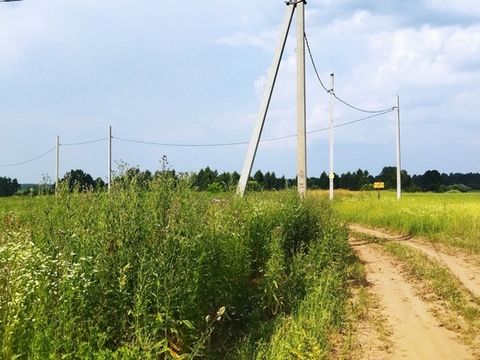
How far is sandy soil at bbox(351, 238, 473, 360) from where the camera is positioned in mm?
6844

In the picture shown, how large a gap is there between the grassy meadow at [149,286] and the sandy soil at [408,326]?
77 centimetres

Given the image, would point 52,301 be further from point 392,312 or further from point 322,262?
point 322,262

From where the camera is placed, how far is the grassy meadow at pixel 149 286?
4375mm

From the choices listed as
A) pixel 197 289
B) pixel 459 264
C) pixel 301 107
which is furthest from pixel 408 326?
pixel 301 107

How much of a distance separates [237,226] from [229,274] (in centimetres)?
163

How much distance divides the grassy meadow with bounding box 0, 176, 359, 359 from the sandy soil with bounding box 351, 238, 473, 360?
2.52 ft

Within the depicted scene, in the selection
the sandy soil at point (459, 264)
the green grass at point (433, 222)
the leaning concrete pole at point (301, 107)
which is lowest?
the sandy soil at point (459, 264)

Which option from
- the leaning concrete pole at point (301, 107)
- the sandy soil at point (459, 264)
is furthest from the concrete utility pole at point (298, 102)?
the sandy soil at point (459, 264)

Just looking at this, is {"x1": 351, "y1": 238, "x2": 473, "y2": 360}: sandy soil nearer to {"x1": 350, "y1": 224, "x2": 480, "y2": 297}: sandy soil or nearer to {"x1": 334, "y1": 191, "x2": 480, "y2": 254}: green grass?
{"x1": 350, "y1": 224, "x2": 480, "y2": 297}: sandy soil

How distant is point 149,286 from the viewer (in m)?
5.01

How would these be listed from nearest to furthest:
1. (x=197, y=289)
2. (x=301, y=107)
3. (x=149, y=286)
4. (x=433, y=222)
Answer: (x=149, y=286) → (x=197, y=289) → (x=301, y=107) → (x=433, y=222)

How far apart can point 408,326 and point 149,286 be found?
4566 millimetres

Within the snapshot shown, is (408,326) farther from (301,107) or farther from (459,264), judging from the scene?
(301,107)

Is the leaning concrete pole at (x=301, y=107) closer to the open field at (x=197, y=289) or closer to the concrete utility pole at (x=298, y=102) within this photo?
the concrete utility pole at (x=298, y=102)
